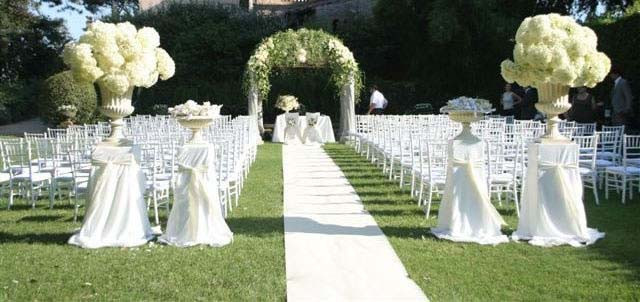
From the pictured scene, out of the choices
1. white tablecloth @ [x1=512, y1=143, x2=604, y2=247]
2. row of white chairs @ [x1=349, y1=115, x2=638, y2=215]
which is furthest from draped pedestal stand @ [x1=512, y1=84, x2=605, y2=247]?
row of white chairs @ [x1=349, y1=115, x2=638, y2=215]

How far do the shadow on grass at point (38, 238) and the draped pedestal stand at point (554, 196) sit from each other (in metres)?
4.56

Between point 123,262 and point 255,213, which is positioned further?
point 255,213

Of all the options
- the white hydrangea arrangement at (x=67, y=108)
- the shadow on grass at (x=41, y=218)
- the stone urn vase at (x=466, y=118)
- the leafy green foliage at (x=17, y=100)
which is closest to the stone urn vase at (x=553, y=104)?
the stone urn vase at (x=466, y=118)

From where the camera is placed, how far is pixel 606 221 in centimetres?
770

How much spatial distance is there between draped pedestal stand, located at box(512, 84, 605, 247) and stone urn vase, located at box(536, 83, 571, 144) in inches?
0.4

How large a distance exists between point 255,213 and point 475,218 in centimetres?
278

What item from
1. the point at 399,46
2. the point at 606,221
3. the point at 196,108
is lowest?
the point at 606,221

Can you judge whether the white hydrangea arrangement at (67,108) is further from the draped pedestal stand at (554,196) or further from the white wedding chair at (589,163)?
the draped pedestal stand at (554,196)

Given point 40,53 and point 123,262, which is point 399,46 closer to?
point 40,53

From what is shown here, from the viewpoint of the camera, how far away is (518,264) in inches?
227

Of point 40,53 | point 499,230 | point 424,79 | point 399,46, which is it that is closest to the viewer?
point 499,230

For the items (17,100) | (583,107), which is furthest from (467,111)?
(17,100)

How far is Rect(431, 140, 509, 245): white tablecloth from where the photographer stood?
21.8 feet

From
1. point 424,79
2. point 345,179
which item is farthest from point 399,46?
point 345,179
